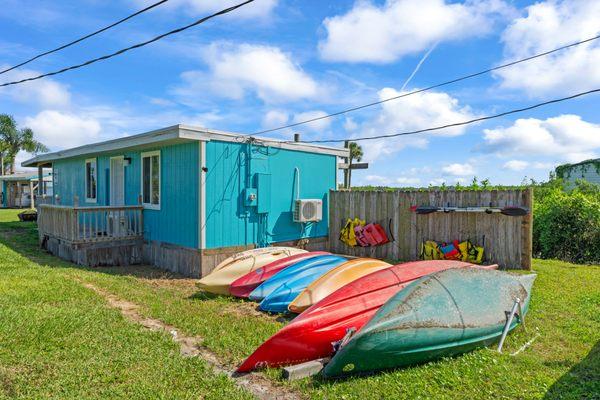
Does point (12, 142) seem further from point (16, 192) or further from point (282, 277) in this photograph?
point (282, 277)

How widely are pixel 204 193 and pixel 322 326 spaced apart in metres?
5.08

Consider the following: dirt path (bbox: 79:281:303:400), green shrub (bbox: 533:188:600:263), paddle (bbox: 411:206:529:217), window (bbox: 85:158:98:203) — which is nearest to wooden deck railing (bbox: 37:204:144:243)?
window (bbox: 85:158:98:203)

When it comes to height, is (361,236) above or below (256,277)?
above

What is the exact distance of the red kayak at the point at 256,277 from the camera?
6918 mm

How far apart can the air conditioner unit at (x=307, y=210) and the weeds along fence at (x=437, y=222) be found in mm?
836

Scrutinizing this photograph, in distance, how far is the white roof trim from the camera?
8.40 m

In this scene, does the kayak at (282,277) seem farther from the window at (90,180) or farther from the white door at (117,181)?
the window at (90,180)

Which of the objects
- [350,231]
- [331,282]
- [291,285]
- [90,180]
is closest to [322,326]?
[331,282]

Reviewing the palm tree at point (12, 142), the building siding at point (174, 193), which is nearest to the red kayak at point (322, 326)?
the building siding at point (174, 193)

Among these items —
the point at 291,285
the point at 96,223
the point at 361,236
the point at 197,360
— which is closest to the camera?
the point at 197,360

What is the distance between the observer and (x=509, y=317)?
186 inches

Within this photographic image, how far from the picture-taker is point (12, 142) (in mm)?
44562

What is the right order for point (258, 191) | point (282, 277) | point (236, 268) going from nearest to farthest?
point (282, 277) → point (236, 268) → point (258, 191)

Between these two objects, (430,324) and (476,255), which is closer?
(430,324)
